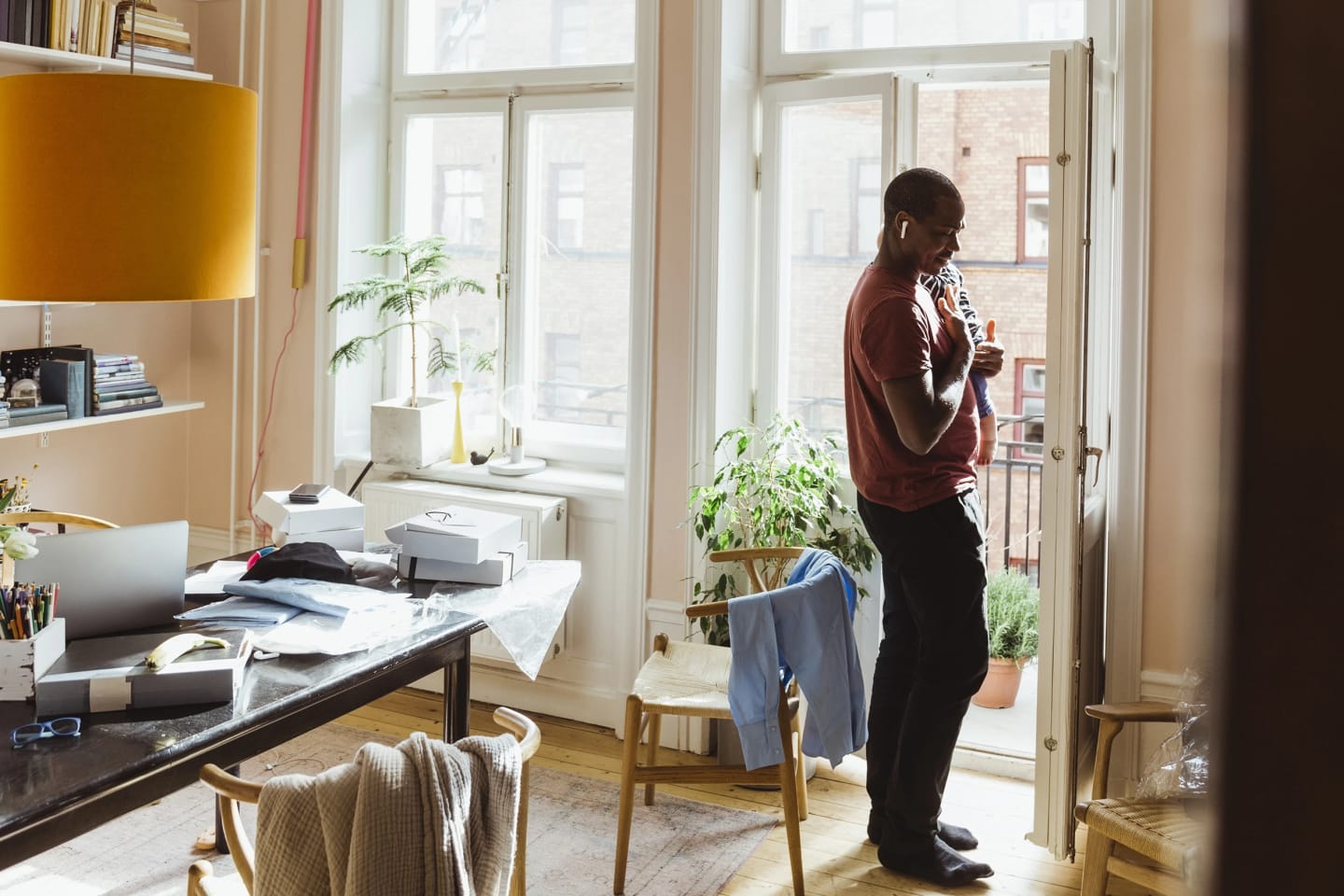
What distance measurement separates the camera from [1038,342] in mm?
10203

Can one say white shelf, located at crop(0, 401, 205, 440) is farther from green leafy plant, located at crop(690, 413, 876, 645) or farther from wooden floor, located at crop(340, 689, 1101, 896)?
green leafy plant, located at crop(690, 413, 876, 645)

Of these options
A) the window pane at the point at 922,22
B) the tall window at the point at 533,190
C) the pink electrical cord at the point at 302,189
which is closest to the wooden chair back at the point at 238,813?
the tall window at the point at 533,190

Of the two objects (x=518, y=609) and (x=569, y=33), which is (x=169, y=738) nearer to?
(x=518, y=609)

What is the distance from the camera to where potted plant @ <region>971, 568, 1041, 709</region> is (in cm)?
384

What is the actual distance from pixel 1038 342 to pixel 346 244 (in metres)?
7.49

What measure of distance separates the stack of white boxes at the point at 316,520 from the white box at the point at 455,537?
18cm

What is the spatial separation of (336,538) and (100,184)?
3.60ft

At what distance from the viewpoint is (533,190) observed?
3904 mm

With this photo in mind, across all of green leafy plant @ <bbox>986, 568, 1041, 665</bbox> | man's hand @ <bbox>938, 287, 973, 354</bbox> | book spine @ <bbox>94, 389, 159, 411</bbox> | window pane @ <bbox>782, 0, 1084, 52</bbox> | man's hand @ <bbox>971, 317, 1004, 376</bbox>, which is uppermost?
window pane @ <bbox>782, 0, 1084, 52</bbox>

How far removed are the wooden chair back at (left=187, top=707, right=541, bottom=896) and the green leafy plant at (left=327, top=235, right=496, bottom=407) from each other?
6.63 feet

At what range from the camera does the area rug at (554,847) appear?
2682 mm

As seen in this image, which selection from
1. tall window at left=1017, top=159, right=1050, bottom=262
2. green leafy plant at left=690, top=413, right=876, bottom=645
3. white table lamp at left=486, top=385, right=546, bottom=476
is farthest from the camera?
tall window at left=1017, top=159, right=1050, bottom=262

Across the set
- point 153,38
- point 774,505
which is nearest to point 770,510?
point 774,505

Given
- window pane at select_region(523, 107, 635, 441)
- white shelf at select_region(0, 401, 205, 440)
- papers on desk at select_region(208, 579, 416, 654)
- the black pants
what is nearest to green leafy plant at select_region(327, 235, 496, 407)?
window pane at select_region(523, 107, 635, 441)
